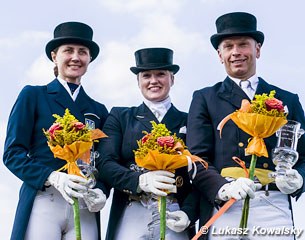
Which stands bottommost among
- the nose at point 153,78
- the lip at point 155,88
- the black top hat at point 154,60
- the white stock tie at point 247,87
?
the white stock tie at point 247,87

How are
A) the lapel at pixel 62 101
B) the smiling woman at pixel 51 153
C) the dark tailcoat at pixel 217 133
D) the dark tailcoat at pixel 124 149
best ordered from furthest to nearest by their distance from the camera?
1. the lapel at pixel 62 101
2. the dark tailcoat at pixel 124 149
3. the smiling woman at pixel 51 153
4. the dark tailcoat at pixel 217 133

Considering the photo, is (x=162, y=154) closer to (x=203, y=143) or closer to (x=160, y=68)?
(x=203, y=143)

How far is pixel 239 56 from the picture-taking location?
5.50 meters

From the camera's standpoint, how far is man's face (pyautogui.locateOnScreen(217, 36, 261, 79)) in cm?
550

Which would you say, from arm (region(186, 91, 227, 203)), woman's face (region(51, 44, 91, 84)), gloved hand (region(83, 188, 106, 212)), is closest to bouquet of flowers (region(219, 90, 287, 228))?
arm (region(186, 91, 227, 203))

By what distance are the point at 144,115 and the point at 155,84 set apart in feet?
0.94

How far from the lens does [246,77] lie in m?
5.59

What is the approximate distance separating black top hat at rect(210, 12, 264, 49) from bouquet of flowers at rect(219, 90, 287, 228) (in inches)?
33.6

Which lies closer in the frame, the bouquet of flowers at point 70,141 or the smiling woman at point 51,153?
the bouquet of flowers at point 70,141

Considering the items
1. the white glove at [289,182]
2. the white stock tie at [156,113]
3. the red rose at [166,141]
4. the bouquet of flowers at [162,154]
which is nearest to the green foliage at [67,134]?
the bouquet of flowers at [162,154]

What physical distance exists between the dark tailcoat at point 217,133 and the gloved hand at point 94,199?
77cm

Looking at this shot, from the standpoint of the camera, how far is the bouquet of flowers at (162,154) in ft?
15.9

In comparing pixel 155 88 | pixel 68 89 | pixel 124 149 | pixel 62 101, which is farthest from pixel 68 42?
pixel 124 149

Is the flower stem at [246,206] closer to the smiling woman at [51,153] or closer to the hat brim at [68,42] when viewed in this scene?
the smiling woman at [51,153]
